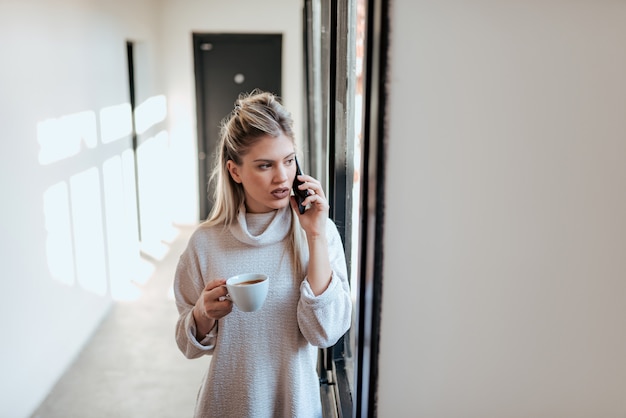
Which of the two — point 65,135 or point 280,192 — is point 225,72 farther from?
point 280,192

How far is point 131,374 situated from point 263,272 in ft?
7.02

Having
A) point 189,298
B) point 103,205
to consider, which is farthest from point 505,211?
point 103,205

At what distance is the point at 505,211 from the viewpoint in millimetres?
704

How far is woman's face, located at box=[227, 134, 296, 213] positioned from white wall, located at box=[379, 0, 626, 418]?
50 cm

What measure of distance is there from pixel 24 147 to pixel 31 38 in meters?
0.52

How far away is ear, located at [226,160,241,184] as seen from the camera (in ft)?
3.90

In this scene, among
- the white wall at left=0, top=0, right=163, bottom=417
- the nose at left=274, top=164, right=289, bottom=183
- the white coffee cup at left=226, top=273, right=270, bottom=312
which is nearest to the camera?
the white coffee cup at left=226, top=273, right=270, bottom=312

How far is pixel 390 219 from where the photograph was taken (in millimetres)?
680

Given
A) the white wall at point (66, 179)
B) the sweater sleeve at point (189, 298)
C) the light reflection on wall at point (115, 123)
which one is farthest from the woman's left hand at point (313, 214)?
the light reflection on wall at point (115, 123)

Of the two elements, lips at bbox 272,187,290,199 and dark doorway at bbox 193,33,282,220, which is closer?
lips at bbox 272,187,290,199

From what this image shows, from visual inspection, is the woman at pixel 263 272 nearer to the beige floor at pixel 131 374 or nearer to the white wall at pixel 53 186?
the white wall at pixel 53 186

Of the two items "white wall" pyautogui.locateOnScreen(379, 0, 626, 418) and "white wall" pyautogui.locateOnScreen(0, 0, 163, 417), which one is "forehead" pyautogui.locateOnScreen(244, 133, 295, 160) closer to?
"white wall" pyautogui.locateOnScreen(379, 0, 626, 418)

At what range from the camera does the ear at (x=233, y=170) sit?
1.19 metres

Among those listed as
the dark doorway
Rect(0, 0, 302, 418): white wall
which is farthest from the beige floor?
the dark doorway
